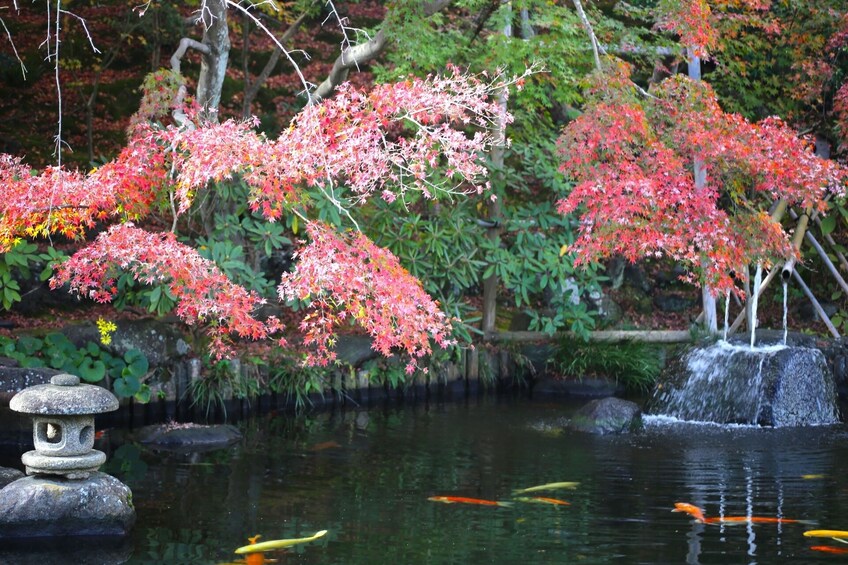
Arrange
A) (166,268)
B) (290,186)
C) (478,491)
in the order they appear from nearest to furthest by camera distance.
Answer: (478,491)
(290,186)
(166,268)

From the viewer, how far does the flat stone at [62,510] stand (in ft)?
21.2

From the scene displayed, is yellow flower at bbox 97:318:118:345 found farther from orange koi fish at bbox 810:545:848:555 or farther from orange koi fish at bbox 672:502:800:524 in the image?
orange koi fish at bbox 810:545:848:555

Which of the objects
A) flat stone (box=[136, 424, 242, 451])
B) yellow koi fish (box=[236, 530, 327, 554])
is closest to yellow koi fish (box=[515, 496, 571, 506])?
yellow koi fish (box=[236, 530, 327, 554])

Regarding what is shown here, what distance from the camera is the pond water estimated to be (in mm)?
6117

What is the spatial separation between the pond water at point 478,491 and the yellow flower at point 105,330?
4.03 feet

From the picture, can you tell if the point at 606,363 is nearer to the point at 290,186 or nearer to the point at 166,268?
the point at 290,186

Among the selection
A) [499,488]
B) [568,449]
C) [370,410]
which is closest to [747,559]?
[499,488]

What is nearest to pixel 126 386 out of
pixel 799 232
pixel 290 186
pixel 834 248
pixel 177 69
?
pixel 177 69

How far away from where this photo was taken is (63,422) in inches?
262

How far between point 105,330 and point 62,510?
3812 mm

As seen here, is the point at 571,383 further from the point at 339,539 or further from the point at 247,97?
the point at 339,539

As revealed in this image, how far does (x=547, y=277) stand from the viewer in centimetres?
1204

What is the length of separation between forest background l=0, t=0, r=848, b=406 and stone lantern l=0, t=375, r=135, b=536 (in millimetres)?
3188

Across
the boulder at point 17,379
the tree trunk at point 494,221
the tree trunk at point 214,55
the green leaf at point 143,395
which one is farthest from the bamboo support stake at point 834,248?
the boulder at point 17,379
